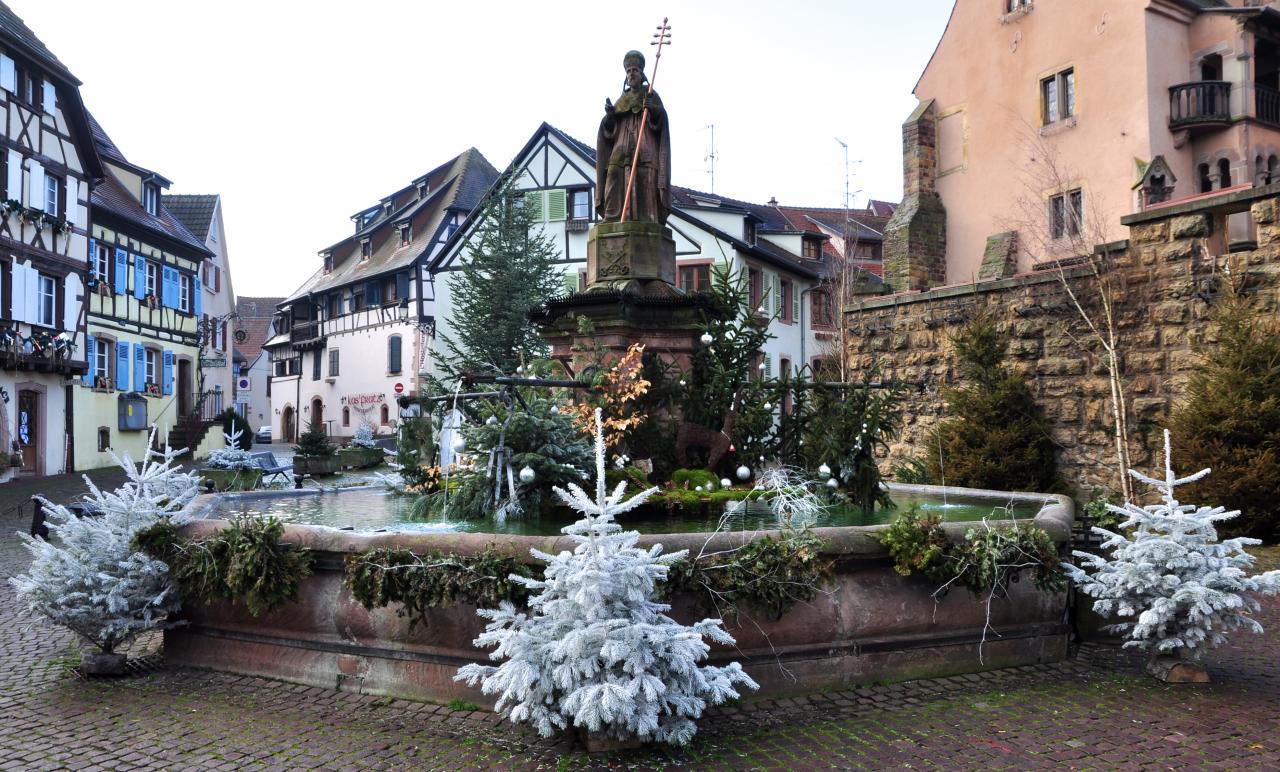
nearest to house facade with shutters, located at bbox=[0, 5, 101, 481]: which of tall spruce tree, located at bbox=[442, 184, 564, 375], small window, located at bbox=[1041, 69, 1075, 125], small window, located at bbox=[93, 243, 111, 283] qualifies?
small window, located at bbox=[93, 243, 111, 283]

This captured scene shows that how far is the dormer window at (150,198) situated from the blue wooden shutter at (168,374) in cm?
484

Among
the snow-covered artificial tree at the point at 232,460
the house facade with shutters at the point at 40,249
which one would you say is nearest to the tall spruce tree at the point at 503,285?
the snow-covered artificial tree at the point at 232,460

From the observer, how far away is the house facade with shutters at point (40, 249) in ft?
76.5

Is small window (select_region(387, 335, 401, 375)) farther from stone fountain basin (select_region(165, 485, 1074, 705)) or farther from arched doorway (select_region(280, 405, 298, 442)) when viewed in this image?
stone fountain basin (select_region(165, 485, 1074, 705))

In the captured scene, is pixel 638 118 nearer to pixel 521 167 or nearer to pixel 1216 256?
pixel 1216 256

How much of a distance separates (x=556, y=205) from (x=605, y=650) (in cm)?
3126

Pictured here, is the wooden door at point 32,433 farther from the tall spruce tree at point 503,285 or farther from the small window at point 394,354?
the small window at point 394,354

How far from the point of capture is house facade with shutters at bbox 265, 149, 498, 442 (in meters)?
39.5

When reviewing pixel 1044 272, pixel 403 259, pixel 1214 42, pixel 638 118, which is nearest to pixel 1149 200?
pixel 1044 272

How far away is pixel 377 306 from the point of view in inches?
1650

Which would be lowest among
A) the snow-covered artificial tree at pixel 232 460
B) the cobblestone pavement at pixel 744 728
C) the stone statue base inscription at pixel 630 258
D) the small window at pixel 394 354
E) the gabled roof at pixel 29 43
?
the cobblestone pavement at pixel 744 728

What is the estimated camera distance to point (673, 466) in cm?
757

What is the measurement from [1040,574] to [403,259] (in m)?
36.8

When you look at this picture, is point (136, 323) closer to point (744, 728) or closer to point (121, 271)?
point (121, 271)
